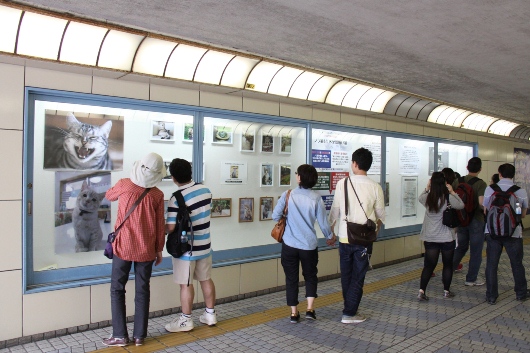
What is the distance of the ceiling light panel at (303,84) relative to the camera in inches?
262

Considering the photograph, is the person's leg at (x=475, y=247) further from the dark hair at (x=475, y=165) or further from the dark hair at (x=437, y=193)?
the dark hair at (x=437, y=193)

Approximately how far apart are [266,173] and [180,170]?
7.73 feet

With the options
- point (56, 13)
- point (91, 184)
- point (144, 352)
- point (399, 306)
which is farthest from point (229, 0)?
point (399, 306)

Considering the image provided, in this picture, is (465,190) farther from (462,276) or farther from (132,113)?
(132,113)

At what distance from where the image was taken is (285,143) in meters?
7.06

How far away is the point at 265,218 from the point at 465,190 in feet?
9.88

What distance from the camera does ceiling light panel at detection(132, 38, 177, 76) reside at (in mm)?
5047

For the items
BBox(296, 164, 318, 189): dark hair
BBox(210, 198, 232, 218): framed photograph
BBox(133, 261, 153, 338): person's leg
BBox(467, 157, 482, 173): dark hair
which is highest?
BBox(467, 157, 482, 173): dark hair

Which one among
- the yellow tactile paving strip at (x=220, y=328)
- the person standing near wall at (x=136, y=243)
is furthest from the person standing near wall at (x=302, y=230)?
the person standing near wall at (x=136, y=243)

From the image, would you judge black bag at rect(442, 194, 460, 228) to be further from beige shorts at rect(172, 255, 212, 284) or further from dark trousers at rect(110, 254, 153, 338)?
dark trousers at rect(110, 254, 153, 338)

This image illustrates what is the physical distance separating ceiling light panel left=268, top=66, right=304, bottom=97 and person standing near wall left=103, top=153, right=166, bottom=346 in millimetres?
2471

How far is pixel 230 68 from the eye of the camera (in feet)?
19.1

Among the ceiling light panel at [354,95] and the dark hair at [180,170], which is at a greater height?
the ceiling light panel at [354,95]

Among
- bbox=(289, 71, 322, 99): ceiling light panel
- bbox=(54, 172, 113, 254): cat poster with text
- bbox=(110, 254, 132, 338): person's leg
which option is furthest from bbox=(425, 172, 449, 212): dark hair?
bbox=(54, 172, 113, 254): cat poster with text
